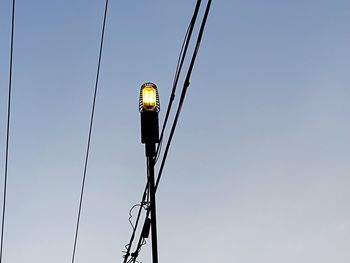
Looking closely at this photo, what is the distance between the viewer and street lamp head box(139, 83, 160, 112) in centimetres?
623

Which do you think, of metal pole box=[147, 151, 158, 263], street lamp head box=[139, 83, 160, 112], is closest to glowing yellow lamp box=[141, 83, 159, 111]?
street lamp head box=[139, 83, 160, 112]

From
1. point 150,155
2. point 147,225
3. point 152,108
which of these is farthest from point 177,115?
point 147,225

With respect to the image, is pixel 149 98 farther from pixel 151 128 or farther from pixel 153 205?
pixel 153 205

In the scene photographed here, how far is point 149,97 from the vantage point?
20.5ft

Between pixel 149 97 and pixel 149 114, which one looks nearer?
pixel 149 97

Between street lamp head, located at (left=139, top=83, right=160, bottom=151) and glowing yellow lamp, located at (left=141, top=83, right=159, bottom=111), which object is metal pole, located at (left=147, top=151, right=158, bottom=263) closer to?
street lamp head, located at (left=139, top=83, right=160, bottom=151)

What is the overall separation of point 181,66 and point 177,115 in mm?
524

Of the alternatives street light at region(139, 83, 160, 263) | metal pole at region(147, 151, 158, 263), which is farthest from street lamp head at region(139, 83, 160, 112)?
metal pole at region(147, 151, 158, 263)

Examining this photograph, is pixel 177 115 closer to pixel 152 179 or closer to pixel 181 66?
pixel 181 66

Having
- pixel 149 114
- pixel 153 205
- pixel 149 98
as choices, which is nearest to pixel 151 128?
pixel 149 114

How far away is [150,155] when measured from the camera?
672 centimetres

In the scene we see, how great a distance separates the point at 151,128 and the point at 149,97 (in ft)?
1.38

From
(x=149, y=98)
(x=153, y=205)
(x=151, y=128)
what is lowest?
(x=153, y=205)

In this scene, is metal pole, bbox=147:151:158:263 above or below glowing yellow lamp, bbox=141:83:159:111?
below
